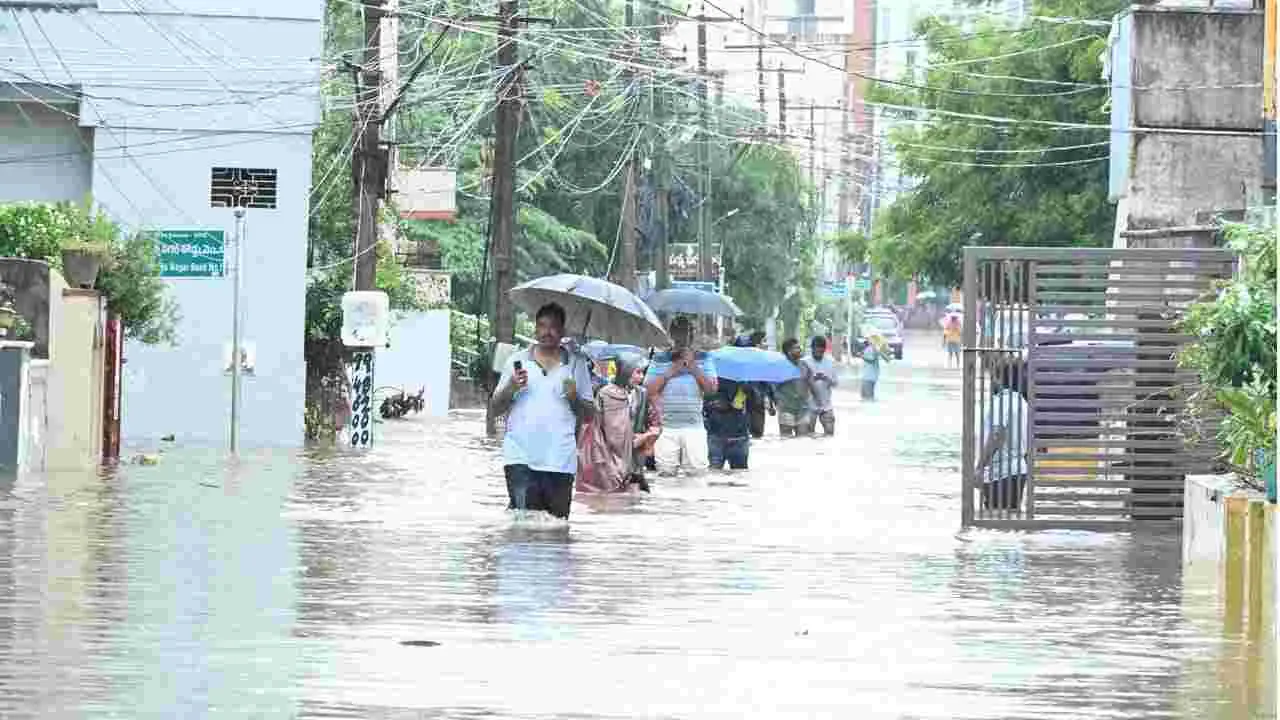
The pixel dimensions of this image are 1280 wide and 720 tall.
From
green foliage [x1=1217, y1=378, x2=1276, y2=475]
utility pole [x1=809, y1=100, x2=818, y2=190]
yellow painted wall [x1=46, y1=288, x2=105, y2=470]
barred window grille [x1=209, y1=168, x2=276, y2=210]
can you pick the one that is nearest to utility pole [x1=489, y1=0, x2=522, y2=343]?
barred window grille [x1=209, y1=168, x2=276, y2=210]

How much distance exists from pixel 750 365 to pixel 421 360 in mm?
17068

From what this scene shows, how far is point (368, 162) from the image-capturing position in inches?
1452

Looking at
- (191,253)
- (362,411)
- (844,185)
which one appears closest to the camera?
(191,253)

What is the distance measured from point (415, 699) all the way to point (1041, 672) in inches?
117

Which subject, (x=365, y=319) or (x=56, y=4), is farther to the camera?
(x=365, y=319)

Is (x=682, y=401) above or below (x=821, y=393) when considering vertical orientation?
Result: above

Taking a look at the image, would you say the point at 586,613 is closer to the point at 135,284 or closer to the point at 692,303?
the point at 135,284

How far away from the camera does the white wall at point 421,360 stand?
48.6 metres

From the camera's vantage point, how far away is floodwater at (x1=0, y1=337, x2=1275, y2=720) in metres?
10.6

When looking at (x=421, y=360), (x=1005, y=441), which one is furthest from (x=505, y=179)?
(x=1005, y=441)

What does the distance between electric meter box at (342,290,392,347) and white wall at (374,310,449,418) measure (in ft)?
40.5

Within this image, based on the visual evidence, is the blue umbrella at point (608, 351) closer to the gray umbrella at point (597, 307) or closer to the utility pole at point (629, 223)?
the gray umbrella at point (597, 307)

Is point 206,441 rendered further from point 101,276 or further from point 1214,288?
point 1214,288

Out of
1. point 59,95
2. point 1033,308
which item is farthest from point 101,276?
point 1033,308
